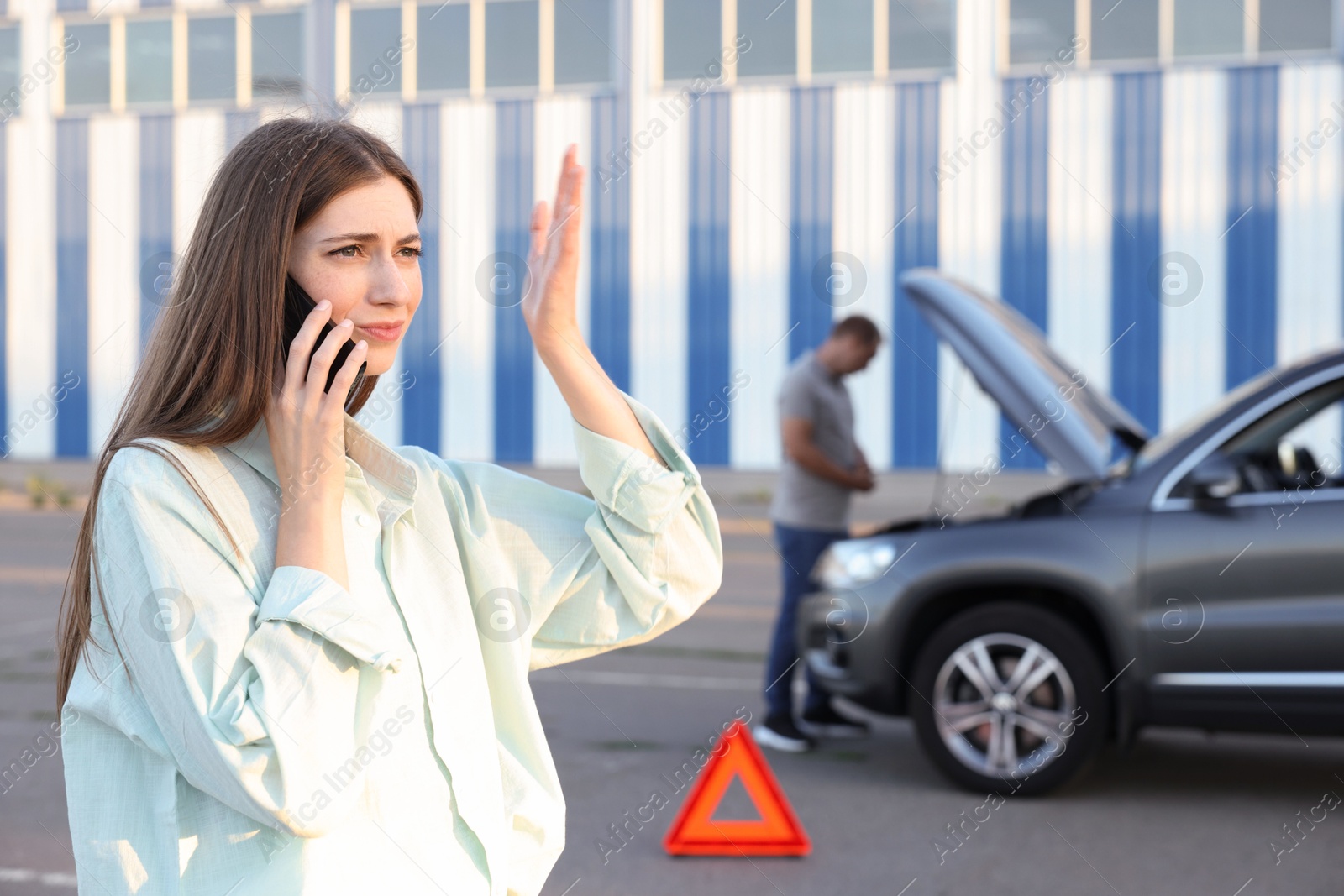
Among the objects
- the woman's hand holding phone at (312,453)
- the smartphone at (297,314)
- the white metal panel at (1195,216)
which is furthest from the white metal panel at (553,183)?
the woman's hand holding phone at (312,453)

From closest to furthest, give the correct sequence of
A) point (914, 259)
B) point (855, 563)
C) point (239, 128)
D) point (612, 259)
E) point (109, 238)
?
point (239, 128), point (855, 563), point (914, 259), point (612, 259), point (109, 238)

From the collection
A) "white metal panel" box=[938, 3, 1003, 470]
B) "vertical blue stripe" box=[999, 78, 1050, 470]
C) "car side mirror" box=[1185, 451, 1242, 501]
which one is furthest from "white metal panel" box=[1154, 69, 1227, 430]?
"car side mirror" box=[1185, 451, 1242, 501]

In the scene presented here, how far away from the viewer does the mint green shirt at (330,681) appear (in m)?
1.27

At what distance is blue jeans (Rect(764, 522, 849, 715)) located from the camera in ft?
21.0

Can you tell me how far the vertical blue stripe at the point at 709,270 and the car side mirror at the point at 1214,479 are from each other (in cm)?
1589

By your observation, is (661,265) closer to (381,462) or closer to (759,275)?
(759,275)

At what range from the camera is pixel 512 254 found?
21750 mm

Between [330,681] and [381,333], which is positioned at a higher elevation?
[381,333]

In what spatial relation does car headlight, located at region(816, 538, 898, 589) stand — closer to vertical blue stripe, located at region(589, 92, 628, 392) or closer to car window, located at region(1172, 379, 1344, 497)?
car window, located at region(1172, 379, 1344, 497)

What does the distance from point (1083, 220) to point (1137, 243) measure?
870 millimetres

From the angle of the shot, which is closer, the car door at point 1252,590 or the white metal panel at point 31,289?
the car door at point 1252,590

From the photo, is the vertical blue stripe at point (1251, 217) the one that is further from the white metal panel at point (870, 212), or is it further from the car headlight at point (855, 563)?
the car headlight at point (855, 563)

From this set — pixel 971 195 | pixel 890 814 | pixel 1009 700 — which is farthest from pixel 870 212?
pixel 890 814

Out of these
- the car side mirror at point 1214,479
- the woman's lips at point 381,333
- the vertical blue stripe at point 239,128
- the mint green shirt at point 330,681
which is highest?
the vertical blue stripe at point 239,128
